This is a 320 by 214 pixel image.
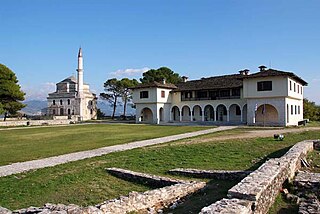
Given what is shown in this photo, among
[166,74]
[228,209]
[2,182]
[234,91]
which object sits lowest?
[2,182]

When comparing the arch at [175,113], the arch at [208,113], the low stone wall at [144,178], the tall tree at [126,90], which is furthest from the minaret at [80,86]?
the low stone wall at [144,178]

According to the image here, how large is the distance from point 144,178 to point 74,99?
65.0 m

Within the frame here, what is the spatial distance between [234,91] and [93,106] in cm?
4363

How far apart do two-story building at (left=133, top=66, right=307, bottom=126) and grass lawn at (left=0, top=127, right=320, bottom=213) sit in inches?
708

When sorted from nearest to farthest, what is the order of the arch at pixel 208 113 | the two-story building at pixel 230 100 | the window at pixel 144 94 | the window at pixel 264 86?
the two-story building at pixel 230 100
the window at pixel 264 86
the arch at pixel 208 113
the window at pixel 144 94

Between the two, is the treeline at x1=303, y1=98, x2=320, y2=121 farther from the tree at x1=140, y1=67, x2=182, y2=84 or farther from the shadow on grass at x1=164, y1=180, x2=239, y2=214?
the shadow on grass at x1=164, y1=180, x2=239, y2=214

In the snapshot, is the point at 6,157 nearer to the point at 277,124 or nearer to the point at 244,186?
the point at 244,186

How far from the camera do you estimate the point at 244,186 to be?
6.81m

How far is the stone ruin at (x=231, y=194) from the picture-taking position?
614 centimetres

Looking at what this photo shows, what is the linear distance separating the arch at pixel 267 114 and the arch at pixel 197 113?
1073 cm

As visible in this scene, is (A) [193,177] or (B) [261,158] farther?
(B) [261,158]

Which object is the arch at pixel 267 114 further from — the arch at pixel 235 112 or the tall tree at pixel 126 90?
the tall tree at pixel 126 90

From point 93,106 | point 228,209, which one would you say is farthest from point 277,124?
point 93,106

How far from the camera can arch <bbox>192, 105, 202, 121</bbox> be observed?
47.8 m
